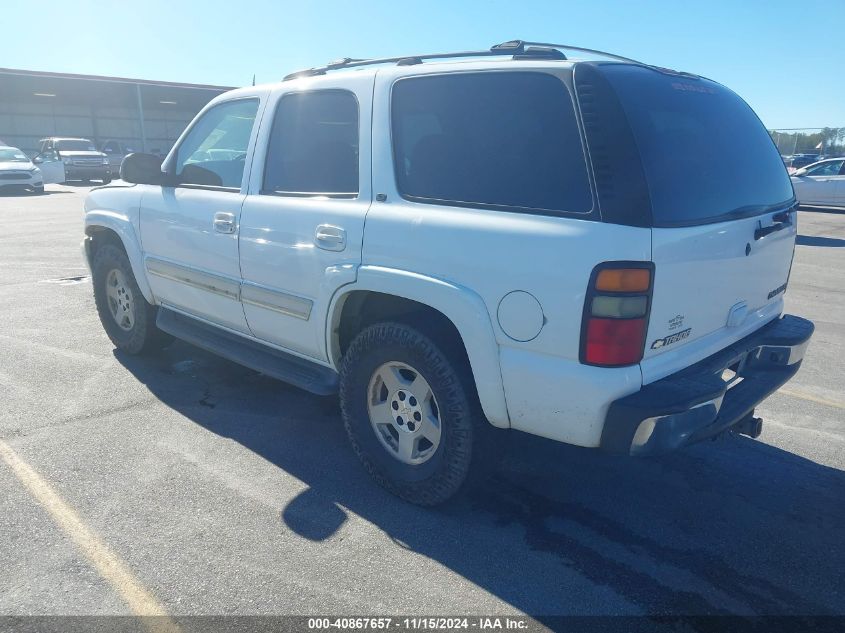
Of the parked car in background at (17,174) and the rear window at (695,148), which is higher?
the rear window at (695,148)

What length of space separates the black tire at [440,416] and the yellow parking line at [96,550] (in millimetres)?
1186

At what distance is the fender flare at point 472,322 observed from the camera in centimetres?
273

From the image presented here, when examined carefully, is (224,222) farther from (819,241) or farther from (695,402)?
(819,241)

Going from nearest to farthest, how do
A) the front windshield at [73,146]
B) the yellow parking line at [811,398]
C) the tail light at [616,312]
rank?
the tail light at [616,312] < the yellow parking line at [811,398] < the front windshield at [73,146]

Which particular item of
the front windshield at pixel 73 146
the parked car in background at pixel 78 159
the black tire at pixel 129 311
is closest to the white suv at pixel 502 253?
the black tire at pixel 129 311

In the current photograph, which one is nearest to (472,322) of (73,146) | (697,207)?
(697,207)

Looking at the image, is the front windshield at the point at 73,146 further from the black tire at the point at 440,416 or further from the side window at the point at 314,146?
the black tire at the point at 440,416

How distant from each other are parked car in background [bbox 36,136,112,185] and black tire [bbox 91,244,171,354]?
22.9m

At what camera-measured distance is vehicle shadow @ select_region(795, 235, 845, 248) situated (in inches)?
494

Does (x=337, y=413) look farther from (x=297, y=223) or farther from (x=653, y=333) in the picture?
(x=653, y=333)

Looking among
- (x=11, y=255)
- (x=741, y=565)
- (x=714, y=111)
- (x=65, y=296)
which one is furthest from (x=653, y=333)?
(x=11, y=255)

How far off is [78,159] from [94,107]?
61.7 ft

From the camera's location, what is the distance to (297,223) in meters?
3.47

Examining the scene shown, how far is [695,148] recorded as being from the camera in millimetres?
2879
